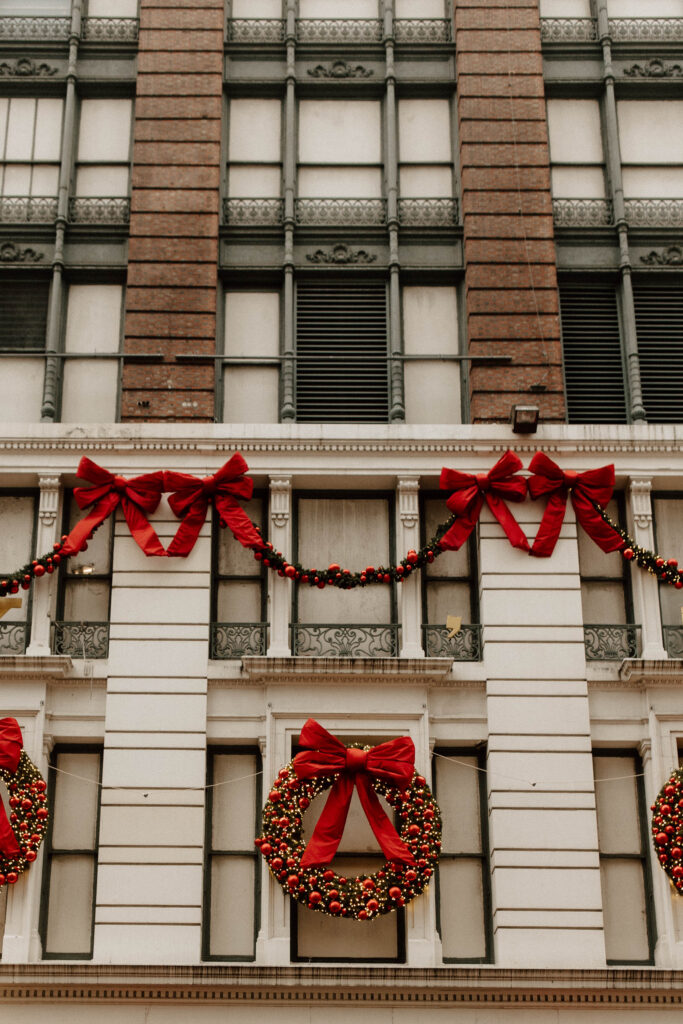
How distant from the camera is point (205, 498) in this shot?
22922 mm

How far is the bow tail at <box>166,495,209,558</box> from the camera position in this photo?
888 inches

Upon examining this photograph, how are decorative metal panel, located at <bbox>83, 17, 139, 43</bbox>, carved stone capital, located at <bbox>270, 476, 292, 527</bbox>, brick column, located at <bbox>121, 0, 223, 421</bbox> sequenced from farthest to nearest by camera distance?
decorative metal panel, located at <bbox>83, 17, 139, 43</bbox> → brick column, located at <bbox>121, 0, 223, 421</bbox> → carved stone capital, located at <bbox>270, 476, 292, 527</bbox>

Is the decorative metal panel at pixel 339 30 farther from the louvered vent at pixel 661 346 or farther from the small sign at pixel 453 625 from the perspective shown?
the small sign at pixel 453 625

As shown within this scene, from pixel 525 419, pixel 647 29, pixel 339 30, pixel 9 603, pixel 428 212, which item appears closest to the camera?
pixel 9 603

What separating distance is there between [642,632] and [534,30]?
11511 mm

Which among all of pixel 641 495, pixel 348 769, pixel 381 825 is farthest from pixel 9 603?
pixel 641 495

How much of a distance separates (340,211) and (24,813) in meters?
11.8

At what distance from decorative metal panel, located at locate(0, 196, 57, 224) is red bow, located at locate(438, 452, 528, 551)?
28.4 ft

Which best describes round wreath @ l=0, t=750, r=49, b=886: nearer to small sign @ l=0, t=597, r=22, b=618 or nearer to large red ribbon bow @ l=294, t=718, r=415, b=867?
small sign @ l=0, t=597, r=22, b=618

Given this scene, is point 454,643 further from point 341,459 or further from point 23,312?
point 23,312

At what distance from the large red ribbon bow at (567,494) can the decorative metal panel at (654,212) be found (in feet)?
17.5

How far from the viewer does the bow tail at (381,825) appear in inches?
803

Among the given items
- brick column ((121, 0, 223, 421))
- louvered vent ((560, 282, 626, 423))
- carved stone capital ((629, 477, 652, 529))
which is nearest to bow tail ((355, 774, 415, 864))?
carved stone capital ((629, 477, 652, 529))

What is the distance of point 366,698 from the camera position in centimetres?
2195
